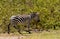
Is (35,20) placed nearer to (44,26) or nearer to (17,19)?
(44,26)

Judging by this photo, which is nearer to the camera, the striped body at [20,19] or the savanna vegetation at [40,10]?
the striped body at [20,19]

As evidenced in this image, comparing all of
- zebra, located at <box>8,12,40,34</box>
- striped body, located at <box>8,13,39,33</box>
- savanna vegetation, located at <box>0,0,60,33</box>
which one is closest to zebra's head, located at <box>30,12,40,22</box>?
zebra, located at <box>8,12,40,34</box>

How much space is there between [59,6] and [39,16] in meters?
1.60

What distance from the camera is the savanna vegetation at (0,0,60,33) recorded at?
55.5 feet

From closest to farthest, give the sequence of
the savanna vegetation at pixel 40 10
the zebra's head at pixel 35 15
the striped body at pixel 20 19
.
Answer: the striped body at pixel 20 19
the zebra's head at pixel 35 15
the savanna vegetation at pixel 40 10

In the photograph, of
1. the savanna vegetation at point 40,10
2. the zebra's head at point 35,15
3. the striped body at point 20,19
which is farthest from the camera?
the savanna vegetation at point 40,10

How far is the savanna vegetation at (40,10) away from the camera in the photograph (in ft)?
55.5

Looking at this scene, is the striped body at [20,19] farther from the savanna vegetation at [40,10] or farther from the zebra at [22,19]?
the savanna vegetation at [40,10]

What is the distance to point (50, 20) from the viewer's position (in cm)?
1722

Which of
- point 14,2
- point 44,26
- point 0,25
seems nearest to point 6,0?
point 14,2

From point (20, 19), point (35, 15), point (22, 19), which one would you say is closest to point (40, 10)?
point (35, 15)

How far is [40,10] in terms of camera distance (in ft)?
56.2

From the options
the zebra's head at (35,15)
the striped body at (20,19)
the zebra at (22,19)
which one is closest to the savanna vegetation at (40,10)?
the zebra's head at (35,15)

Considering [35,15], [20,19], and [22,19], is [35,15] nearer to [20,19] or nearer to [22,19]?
[22,19]
